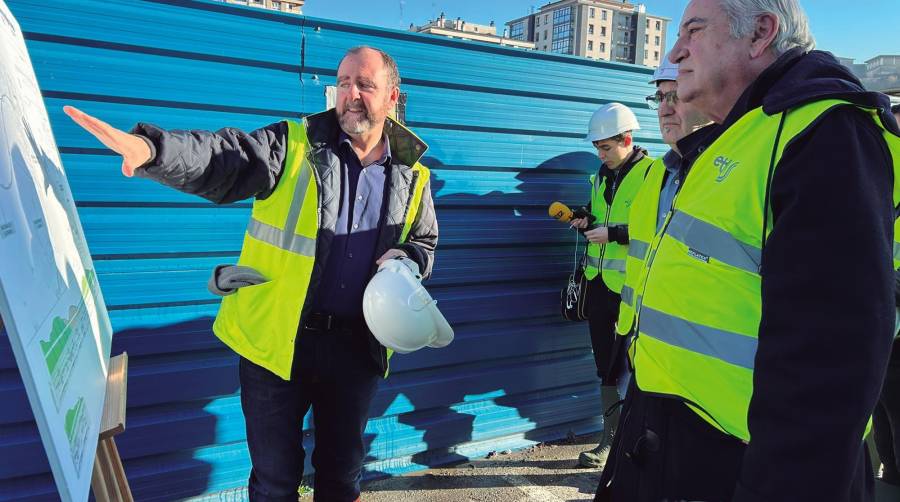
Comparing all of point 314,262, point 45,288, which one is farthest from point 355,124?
point 45,288

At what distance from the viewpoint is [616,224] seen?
3.92m

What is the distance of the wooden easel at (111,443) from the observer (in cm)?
186

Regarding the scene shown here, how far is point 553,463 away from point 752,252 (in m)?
3.39

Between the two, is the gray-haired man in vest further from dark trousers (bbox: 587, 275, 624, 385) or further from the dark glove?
dark trousers (bbox: 587, 275, 624, 385)

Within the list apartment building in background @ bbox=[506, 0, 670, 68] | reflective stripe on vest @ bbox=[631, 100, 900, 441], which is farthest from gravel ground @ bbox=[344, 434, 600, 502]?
apartment building in background @ bbox=[506, 0, 670, 68]

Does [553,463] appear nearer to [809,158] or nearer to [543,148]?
[543,148]

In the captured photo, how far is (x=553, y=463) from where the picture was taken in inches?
168

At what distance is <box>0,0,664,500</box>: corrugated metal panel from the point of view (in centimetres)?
282

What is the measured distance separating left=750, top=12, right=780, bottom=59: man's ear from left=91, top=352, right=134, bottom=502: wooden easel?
2142mm

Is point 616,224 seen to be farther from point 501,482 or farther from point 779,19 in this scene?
point 779,19

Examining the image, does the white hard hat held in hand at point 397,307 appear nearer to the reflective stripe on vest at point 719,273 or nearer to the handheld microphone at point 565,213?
the reflective stripe on vest at point 719,273

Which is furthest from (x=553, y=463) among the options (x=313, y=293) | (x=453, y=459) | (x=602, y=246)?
(x=313, y=293)

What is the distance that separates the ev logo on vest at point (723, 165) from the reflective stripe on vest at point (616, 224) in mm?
2460

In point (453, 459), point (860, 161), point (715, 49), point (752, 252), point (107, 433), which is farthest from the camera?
point (453, 459)
